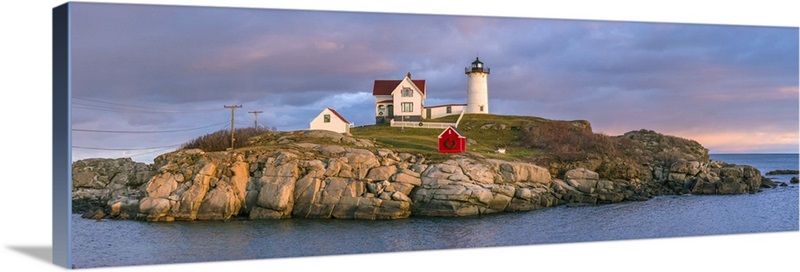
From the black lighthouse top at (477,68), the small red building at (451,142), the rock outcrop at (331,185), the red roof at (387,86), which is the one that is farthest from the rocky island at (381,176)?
the black lighthouse top at (477,68)

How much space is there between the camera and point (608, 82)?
23.4m

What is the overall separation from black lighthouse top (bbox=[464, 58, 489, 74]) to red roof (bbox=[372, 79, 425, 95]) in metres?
1.12

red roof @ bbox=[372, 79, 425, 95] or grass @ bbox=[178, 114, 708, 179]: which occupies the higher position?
red roof @ bbox=[372, 79, 425, 95]

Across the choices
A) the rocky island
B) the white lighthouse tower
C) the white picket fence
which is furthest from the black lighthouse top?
the rocky island

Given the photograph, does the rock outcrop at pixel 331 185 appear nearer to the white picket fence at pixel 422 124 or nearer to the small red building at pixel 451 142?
the small red building at pixel 451 142

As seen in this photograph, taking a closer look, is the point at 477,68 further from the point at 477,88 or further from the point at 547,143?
the point at 547,143

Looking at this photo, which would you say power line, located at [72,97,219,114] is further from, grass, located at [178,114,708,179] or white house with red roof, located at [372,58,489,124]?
grass, located at [178,114,708,179]

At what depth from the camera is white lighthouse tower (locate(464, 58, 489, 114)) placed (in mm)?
22312

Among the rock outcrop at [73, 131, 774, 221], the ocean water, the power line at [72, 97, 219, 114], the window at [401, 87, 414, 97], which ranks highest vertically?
the window at [401, 87, 414, 97]

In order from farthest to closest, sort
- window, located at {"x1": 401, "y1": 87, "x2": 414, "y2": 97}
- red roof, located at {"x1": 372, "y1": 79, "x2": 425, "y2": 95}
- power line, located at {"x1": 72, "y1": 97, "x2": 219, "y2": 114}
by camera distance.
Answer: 1. window, located at {"x1": 401, "y1": 87, "x2": 414, "y2": 97}
2. red roof, located at {"x1": 372, "y1": 79, "x2": 425, "y2": 95}
3. power line, located at {"x1": 72, "y1": 97, "x2": 219, "y2": 114}

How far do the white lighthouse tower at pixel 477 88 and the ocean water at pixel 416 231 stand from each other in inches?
117

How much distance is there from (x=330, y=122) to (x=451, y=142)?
3.51 metres

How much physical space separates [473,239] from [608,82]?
592 centimetres

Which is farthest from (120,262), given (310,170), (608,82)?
(608,82)
